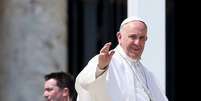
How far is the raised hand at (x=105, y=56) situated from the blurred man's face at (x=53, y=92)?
0.66 m

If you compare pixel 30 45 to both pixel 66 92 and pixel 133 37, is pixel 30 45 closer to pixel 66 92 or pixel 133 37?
pixel 66 92

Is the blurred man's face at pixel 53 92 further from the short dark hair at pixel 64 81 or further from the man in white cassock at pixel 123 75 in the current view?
the man in white cassock at pixel 123 75

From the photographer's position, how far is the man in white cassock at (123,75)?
552cm

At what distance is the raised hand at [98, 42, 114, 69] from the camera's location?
17.4 feet

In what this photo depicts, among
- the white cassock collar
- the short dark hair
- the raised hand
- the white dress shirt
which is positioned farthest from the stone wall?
the raised hand

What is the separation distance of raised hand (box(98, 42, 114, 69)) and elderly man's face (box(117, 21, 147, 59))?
36cm

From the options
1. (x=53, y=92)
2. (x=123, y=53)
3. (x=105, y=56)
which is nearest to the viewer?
(x=105, y=56)

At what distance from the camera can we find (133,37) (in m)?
5.75

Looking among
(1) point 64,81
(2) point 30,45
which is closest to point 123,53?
(1) point 64,81

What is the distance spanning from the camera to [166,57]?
26.8 ft

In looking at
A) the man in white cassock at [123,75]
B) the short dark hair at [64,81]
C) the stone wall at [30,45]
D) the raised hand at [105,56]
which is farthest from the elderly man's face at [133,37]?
the stone wall at [30,45]

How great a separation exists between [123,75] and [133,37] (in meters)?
0.29

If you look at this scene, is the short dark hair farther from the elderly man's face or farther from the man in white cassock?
the elderly man's face
